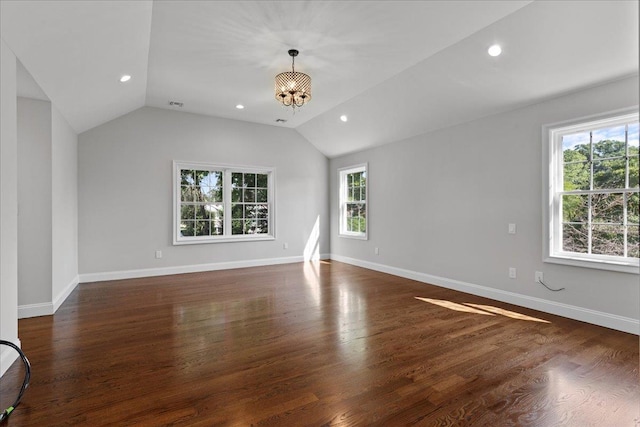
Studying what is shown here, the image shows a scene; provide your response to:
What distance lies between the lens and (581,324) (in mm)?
3482

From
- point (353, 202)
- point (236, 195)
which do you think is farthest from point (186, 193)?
point (353, 202)

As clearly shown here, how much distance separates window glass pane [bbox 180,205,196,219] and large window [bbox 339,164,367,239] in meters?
3.00

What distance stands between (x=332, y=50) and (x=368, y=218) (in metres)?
3.52

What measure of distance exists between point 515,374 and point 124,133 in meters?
6.03

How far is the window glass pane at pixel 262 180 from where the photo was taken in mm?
6980

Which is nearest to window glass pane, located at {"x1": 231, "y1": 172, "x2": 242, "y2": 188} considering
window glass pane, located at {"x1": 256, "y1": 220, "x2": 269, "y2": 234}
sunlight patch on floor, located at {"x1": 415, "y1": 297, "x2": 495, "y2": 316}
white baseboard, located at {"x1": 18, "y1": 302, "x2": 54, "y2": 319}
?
window glass pane, located at {"x1": 256, "y1": 220, "x2": 269, "y2": 234}

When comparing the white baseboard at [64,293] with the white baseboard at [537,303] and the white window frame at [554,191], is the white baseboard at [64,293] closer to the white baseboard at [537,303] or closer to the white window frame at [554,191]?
the white baseboard at [537,303]

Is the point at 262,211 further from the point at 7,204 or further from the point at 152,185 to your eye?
the point at 7,204

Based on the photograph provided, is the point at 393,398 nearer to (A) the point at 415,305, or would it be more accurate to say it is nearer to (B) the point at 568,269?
(A) the point at 415,305

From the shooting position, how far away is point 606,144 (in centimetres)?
322

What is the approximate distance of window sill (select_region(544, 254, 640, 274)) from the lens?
324 centimetres

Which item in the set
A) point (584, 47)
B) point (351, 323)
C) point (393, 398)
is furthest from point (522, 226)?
point (393, 398)

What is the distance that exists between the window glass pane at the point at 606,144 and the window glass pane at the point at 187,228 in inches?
230

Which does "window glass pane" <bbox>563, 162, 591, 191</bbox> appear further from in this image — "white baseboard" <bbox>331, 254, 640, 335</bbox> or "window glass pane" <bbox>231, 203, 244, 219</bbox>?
"window glass pane" <bbox>231, 203, 244, 219</bbox>
